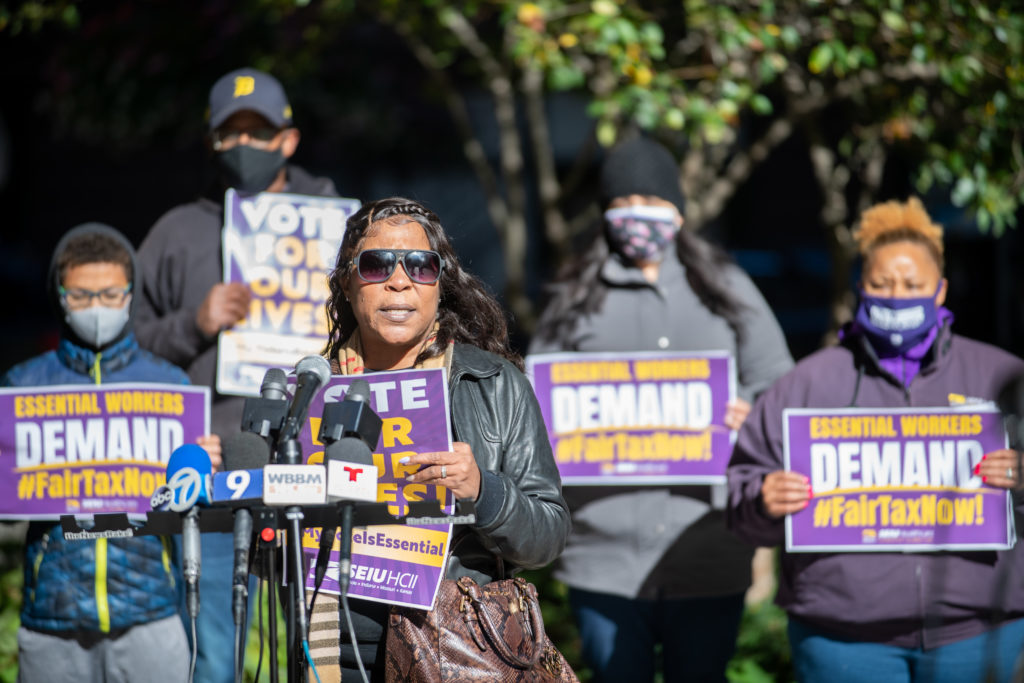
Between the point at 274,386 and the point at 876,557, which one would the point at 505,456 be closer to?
the point at 274,386

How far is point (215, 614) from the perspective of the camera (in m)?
4.45

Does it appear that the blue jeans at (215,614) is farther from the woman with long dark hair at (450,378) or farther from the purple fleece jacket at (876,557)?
the purple fleece jacket at (876,557)

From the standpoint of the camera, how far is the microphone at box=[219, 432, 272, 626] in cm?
246

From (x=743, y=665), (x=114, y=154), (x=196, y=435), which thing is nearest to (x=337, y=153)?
(x=114, y=154)

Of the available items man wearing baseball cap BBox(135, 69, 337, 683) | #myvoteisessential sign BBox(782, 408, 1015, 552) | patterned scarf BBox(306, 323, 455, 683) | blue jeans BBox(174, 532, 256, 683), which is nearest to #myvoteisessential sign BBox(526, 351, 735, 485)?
#myvoteisessential sign BBox(782, 408, 1015, 552)

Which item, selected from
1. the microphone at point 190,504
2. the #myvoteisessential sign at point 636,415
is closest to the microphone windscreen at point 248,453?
the microphone at point 190,504

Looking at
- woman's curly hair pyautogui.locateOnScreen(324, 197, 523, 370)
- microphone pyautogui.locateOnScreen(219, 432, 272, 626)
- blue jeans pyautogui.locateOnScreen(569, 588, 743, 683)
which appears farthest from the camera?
blue jeans pyautogui.locateOnScreen(569, 588, 743, 683)

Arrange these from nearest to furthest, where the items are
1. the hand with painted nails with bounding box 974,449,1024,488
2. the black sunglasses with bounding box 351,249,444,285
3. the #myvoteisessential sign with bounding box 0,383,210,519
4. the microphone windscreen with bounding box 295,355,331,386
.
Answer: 1. the microphone windscreen with bounding box 295,355,331,386
2. the black sunglasses with bounding box 351,249,444,285
3. the hand with painted nails with bounding box 974,449,1024,488
4. the #myvoteisessential sign with bounding box 0,383,210,519

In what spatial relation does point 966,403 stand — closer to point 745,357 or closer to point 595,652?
point 745,357

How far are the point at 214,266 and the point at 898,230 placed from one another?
2.60 m

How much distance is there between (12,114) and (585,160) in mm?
10697

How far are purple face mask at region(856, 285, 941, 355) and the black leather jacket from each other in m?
1.48

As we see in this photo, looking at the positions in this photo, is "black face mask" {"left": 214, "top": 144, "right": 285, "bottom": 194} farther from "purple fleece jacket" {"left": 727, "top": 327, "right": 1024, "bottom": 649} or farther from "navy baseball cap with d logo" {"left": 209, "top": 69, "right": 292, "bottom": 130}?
"purple fleece jacket" {"left": 727, "top": 327, "right": 1024, "bottom": 649}

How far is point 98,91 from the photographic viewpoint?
27.2 feet
